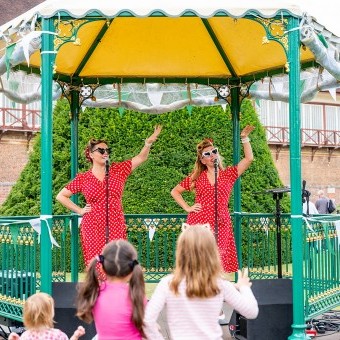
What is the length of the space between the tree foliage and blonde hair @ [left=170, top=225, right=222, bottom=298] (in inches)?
452

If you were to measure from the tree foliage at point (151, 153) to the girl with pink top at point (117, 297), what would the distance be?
11.3 meters

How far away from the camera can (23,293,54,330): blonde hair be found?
5.06 meters

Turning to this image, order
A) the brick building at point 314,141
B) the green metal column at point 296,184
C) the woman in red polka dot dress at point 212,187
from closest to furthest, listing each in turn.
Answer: the green metal column at point 296,184 → the woman in red polka dot dress at point 212,187 → the brick building at point 314,141

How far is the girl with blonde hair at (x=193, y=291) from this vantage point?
14.2 feet

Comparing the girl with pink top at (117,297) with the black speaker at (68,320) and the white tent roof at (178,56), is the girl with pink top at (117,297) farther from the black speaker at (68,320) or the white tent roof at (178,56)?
the white tent roof at (178,56)

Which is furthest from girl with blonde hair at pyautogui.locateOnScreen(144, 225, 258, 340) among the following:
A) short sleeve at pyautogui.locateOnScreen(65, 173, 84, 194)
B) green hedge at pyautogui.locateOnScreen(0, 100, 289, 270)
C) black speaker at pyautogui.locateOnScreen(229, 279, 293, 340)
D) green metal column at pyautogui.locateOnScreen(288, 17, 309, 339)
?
green hedge at pyautogui.locateOnScreen(0, 100, 289, 270)

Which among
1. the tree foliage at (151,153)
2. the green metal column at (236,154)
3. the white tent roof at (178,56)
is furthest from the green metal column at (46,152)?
the tree foliage at (151,153)

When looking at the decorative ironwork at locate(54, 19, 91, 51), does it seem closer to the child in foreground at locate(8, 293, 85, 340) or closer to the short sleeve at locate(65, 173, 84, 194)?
the short sleeve at locate(65, 173, 84, 194)

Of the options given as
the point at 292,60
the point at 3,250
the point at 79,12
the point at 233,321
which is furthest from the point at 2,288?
the point at 292,60

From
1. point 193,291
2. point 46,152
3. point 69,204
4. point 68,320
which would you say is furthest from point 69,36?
point 193,291

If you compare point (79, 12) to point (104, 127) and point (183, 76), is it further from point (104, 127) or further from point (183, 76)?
point (104, 127)

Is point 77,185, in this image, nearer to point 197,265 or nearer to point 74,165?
point 74,165

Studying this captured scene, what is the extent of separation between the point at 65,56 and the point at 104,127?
6.71m

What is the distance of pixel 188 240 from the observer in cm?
436
